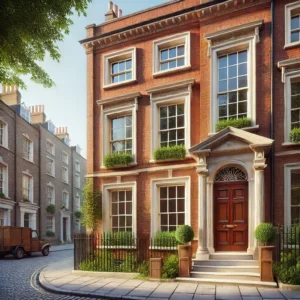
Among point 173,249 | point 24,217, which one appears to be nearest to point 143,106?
point 173,249

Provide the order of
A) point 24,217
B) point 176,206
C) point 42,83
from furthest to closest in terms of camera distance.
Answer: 1. point 24,217
2. point 176,206
3. point 42,83

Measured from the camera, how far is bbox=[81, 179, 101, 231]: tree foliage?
554 inches

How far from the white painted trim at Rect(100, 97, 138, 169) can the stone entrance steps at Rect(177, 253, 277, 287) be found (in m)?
5.32

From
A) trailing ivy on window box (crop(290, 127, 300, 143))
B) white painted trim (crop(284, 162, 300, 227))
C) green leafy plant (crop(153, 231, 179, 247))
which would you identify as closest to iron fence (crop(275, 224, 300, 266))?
white painted trim (crop(284, 162, 300, 227))

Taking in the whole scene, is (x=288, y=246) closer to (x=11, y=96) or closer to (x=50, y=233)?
(x=50, y=233)

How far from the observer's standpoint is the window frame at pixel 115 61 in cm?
1450

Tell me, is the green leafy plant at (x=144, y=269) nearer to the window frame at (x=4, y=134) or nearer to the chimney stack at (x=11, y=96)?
the window frame at (x=4, y=134)

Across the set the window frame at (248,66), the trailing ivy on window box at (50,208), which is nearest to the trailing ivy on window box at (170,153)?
the window frame at (248,66)

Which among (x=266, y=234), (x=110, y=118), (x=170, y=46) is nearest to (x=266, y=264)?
(x=266, y=234)

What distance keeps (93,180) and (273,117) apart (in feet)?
26.8

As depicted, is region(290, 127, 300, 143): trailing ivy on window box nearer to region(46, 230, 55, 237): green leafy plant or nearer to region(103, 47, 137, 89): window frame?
region(103, 47, 137, 89): window frame

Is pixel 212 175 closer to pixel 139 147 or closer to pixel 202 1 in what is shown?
pixel 139 147

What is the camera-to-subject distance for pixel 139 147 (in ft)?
45.9

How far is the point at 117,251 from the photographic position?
13.3 meters
